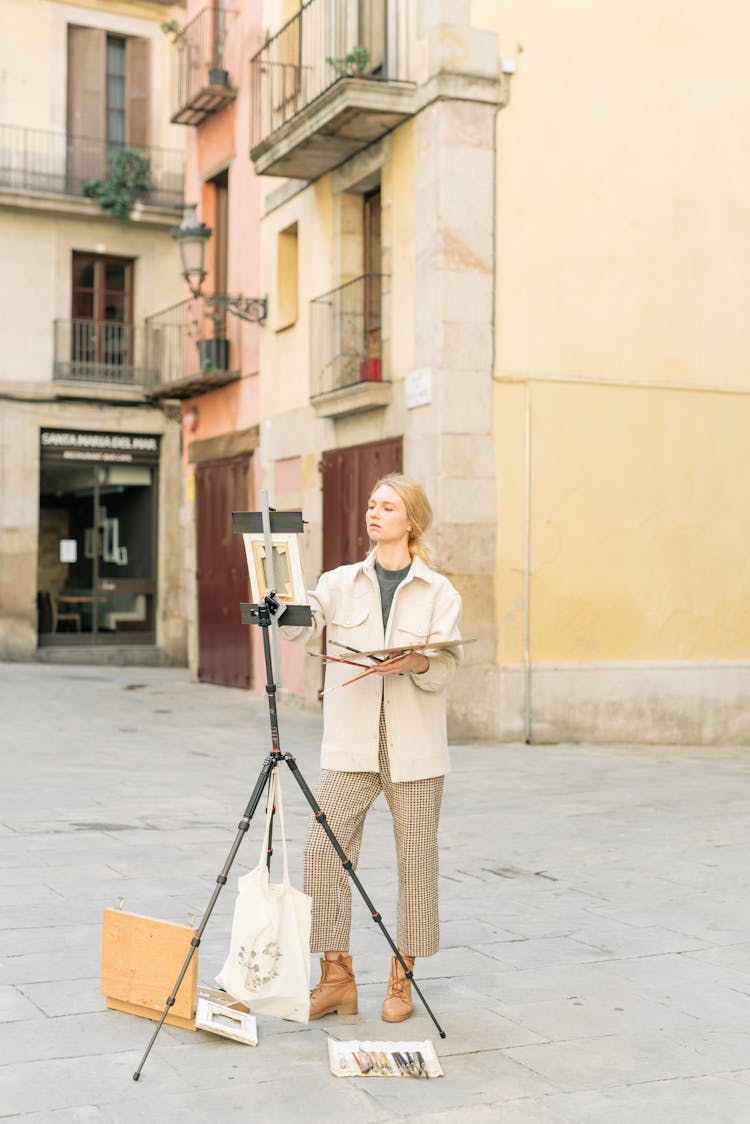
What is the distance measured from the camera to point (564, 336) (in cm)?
1391

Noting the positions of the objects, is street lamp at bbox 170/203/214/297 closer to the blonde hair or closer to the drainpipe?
the drainpipe

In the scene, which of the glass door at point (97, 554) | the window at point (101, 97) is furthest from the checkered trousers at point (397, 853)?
the window at point (101, 97)

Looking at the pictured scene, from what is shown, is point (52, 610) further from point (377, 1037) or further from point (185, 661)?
point (377, 1037)

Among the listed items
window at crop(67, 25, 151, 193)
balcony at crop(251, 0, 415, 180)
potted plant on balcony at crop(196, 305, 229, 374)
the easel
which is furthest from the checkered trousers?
window at crop(67, 25, 151, 193)

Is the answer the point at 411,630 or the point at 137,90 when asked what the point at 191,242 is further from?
the point at 411,630

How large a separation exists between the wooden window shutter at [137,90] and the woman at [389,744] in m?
22.7

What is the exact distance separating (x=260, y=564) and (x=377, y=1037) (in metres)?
1.56

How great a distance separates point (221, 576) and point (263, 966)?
14.8 m

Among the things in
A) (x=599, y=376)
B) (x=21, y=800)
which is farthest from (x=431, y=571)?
(x=599, y=376)

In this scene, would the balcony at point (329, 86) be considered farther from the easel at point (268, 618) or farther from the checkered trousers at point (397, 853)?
the checkered trousers at point (397, 853)

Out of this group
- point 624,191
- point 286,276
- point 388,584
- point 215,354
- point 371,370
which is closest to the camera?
point 388,584

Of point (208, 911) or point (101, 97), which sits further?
point (101, 97)

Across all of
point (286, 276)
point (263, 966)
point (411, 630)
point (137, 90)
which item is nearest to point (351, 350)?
point (286, 276)

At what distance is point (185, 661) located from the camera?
2620cm
